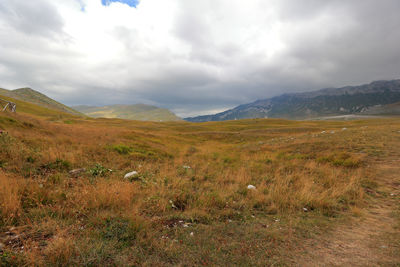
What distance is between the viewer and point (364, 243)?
3715mm

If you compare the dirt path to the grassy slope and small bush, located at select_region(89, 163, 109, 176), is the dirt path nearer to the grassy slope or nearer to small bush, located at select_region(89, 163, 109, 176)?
the grassy slope

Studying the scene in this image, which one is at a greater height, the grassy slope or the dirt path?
the grassy slope

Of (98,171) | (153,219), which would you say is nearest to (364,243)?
(153,219)

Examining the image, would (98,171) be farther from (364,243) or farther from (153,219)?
(364,243)

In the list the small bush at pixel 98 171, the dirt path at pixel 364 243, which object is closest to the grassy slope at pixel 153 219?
the small bush at pixel 98 171

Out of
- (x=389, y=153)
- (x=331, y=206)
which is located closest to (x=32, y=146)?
(x=331, y=206)

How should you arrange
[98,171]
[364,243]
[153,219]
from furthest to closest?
[98,171] → [153,219] → [364,243]

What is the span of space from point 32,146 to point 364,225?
45.5 ft

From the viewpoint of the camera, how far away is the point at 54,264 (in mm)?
2502

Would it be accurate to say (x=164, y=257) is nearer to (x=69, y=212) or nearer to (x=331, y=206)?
(x=69, y=212)

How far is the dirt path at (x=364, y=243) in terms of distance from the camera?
3176 millimetres

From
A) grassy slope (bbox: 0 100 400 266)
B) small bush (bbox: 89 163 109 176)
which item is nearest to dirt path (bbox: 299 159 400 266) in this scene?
grassy slope (bbox: 0 100 400 266)

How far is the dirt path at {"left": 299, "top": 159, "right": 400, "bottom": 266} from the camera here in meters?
3.18

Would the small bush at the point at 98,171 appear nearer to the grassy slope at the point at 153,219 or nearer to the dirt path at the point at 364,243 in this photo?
the grassy slope at the point at 153,219
